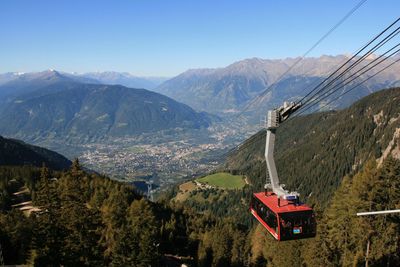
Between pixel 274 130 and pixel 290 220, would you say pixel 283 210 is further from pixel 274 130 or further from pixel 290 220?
pixel 274 130

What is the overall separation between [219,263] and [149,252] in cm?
2809

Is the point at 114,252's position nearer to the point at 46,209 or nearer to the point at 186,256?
the point at 46,209

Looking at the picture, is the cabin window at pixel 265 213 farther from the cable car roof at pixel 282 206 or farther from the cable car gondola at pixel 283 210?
the cable car roof at pixel 282 206

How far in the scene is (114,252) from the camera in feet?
169

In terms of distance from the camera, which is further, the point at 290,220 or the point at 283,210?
the point at 283,210

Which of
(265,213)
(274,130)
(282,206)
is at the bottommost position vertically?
(265,213)

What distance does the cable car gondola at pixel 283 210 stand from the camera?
3157 cm

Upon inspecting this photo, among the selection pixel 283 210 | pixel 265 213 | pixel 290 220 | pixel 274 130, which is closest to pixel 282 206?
pixel 283 210

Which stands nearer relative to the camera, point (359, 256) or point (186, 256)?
point (359, 256)

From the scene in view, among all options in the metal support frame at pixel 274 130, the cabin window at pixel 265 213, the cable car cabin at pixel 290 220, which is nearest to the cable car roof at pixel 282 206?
the cable car cabin at pixel 290 220

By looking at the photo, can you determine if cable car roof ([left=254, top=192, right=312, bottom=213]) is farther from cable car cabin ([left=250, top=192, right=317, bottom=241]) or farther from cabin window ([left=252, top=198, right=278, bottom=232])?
cabin window ([left=252, top=198, right=278, bottom=232])

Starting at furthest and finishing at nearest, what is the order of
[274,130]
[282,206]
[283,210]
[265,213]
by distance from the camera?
[265,213]
[282,206]
[274,130]
[283,210]

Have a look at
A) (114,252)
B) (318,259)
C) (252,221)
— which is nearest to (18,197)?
(114,252)

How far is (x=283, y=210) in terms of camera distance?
3253 centimetres
